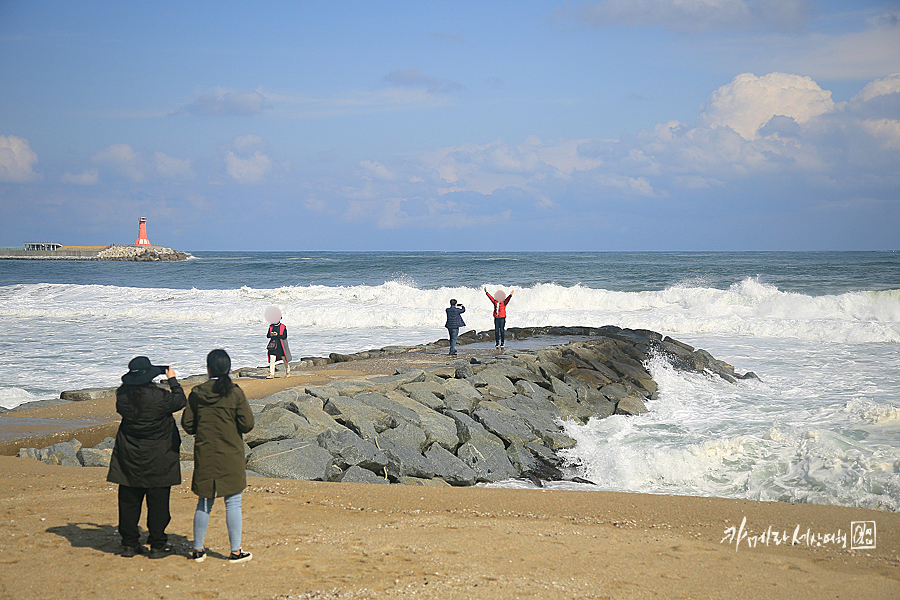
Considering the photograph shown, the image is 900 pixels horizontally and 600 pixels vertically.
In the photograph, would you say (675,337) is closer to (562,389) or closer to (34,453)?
(562,389)

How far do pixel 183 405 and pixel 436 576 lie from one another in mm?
2005

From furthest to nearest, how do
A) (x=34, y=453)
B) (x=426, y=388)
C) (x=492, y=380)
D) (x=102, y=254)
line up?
(x=102, y=254) → (x=492, y=380) → (x=426, y=388) → (x=34, y=453)

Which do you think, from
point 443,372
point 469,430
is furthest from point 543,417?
point 469,430

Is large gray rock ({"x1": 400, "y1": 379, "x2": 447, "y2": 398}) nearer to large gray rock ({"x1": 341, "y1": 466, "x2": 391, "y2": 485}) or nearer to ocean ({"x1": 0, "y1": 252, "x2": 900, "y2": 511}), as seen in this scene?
ocean ({"x1": 0, "y1": 252, "x2": 900, "y2": 511})

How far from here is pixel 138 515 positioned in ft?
14.2

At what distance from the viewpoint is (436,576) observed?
4.15 m

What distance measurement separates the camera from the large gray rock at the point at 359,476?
7145 mm

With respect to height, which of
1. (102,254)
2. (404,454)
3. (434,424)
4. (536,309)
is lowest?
(404,454)

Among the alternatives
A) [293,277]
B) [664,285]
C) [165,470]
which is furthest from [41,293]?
[165,470]

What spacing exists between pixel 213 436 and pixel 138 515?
0.80 metres

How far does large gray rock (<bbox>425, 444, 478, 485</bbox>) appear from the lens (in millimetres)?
7996

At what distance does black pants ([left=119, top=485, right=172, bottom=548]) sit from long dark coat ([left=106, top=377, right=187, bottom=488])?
11cm

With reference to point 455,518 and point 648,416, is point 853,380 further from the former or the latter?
point 455,518

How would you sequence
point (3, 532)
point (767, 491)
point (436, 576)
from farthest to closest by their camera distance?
1. point (767, 491)
2. point (3, 532)
3. point (436, 576)
